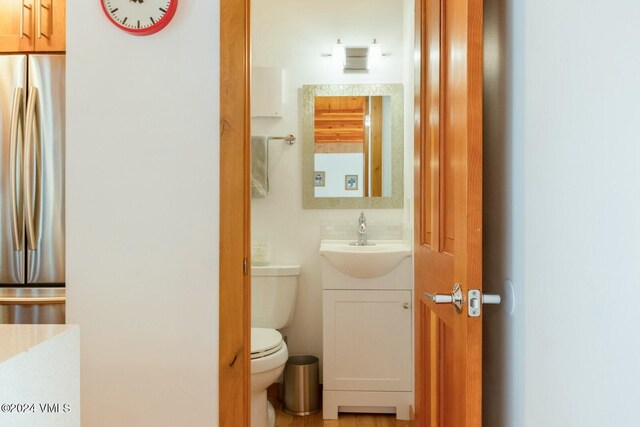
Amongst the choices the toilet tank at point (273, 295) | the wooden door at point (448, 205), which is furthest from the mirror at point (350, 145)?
the wooden door at point (448, 205)

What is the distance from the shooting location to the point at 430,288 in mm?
1522

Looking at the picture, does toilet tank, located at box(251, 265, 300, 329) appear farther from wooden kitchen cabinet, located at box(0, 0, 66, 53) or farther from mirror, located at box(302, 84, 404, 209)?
wooden kitchen cabinet, located at box(0, 0, 66, 53)

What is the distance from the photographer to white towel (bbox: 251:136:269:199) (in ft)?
10.4

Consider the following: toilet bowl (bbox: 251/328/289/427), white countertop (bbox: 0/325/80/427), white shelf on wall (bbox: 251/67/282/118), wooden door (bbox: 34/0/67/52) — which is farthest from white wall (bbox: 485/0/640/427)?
white shelf on wall (bbox: 251/67/282/118)

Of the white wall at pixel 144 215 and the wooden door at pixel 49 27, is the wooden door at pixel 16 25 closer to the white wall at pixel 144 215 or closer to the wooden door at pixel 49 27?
the wooden door at pixel 49 27

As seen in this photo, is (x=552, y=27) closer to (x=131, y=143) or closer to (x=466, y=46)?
(x=466, y=46)

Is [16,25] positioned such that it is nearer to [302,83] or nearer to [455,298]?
[302,83]

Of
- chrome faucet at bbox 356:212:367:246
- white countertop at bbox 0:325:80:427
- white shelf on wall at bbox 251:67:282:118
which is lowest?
white countertop at bbox 0:325:80:427

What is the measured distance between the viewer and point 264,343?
2.48m

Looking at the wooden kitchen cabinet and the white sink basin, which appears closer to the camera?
the wooden kitchen cabinet

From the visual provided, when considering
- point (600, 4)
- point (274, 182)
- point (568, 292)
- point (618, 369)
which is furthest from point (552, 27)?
point (274, 182)

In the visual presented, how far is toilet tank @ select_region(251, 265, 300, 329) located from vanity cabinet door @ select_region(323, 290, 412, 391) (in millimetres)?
352

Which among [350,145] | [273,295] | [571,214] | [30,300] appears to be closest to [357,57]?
[350,145]

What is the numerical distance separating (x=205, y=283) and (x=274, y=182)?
163 centimetres
